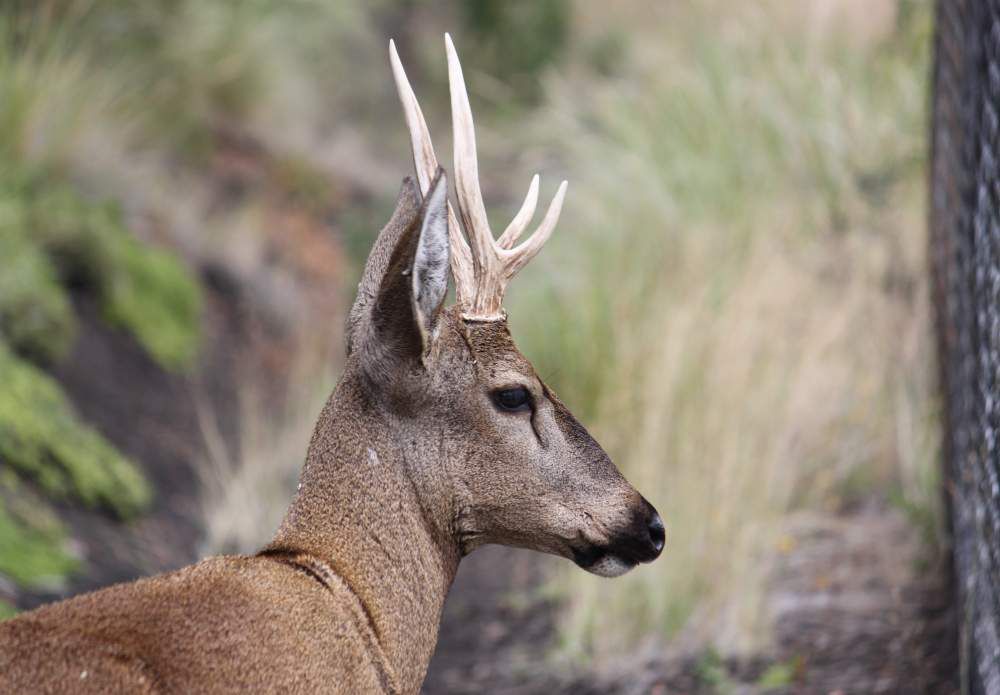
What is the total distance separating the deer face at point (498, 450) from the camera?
133 inches

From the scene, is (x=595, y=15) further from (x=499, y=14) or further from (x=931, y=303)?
(x=931, y=303)

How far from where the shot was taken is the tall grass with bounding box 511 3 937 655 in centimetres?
606

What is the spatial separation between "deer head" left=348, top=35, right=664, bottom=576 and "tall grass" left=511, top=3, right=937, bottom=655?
1.32m

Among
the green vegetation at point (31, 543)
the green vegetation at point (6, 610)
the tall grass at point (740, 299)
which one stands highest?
the tall grass at point (740, 299)

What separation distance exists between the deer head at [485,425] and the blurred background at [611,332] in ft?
7.25

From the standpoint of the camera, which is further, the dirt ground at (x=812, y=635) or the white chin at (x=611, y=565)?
the dirt ground at (x=812, y=635)

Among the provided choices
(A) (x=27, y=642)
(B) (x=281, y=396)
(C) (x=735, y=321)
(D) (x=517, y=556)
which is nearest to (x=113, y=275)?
(B) (x=281, y=396)

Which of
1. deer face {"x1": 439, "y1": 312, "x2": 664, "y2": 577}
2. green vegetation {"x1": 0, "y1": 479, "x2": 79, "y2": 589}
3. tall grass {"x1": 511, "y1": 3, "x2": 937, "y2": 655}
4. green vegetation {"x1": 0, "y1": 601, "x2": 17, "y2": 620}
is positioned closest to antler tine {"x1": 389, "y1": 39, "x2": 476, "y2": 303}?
deer face {"x1": 439, "y1": 312, "x2": 664, "y2": 577}

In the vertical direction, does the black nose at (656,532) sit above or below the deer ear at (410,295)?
below

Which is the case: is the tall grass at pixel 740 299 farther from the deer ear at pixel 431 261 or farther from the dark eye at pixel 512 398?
the deer ear at pixel 431 261

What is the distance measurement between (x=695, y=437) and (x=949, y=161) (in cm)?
178

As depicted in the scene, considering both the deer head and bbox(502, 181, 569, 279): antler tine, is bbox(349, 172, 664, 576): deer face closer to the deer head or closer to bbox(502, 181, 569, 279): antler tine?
the deer head

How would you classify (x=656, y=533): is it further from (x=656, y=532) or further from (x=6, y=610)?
(x=6, y=610)

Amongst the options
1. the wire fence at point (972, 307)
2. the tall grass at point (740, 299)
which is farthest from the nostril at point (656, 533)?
the tall grass at point (740, 299)
